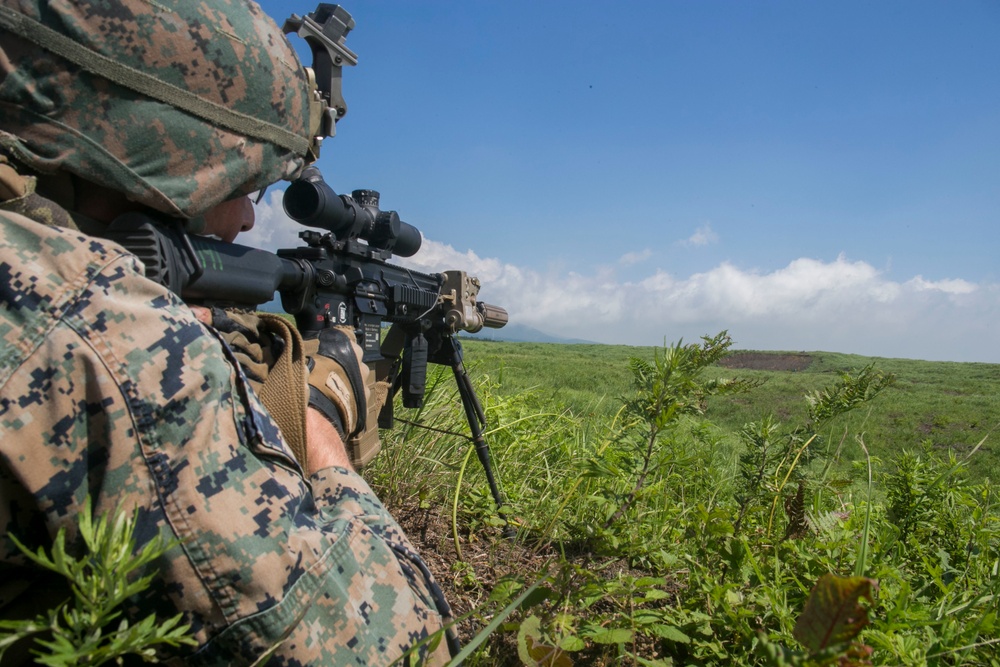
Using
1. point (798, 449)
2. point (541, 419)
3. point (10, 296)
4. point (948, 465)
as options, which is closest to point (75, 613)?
point (10, 296)

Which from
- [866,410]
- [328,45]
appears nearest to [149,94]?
[328,45]

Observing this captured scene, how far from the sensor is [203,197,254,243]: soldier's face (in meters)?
1.69

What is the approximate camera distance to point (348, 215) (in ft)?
8.91

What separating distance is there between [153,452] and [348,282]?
188 centimetres

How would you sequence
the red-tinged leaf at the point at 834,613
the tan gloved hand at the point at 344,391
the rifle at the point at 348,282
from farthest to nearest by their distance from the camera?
the tan gloved hand at the point at 344,391 < the rifle at the point at 348,282 < the red-tinged leaf at the point at 834,613

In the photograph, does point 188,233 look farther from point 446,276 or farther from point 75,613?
point 446,276

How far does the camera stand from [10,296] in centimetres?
84

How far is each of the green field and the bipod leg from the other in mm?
84

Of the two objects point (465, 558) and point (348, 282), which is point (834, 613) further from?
point (348, 282)

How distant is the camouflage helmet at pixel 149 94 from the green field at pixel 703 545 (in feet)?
3.64

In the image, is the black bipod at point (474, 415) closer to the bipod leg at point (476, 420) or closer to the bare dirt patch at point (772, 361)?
the bipod leg at point (476, 420)

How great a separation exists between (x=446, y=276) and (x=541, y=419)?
118cm

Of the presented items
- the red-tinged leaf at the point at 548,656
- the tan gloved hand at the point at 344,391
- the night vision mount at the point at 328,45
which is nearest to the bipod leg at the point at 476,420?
the tan gloved hand at the point at 344,391

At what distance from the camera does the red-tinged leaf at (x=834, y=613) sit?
59cm
